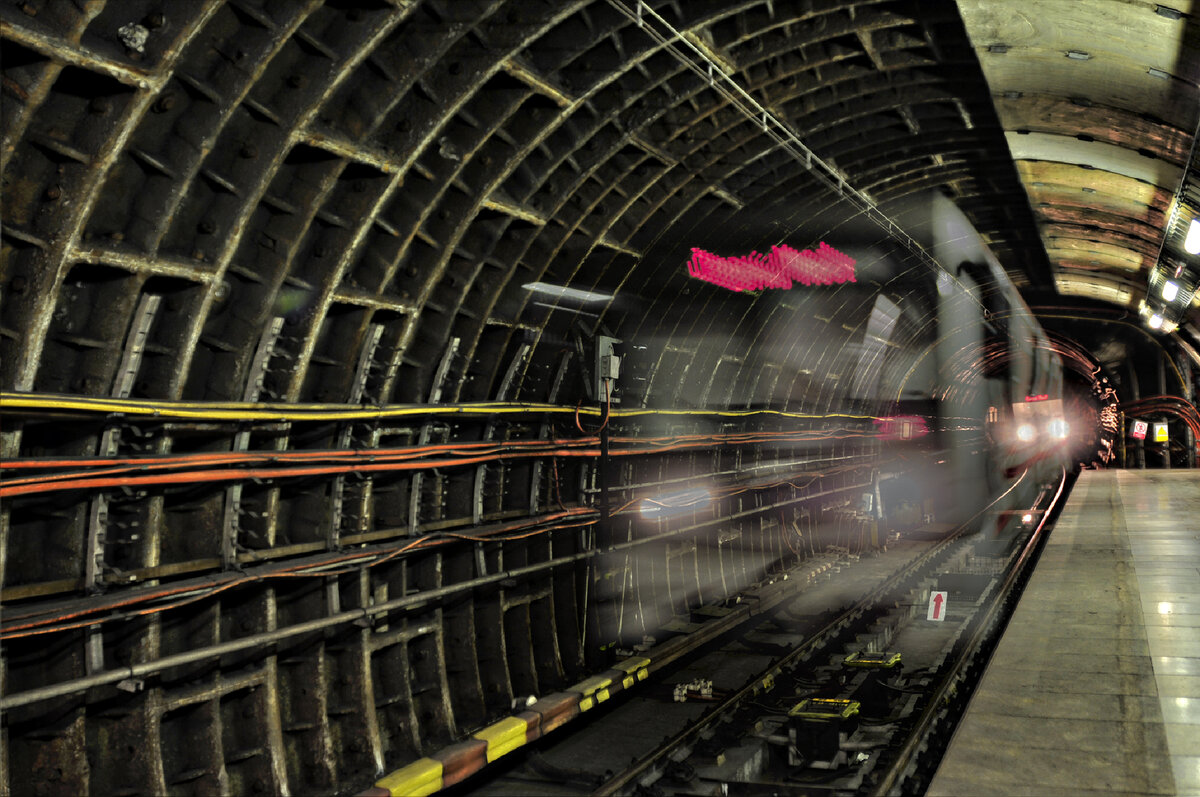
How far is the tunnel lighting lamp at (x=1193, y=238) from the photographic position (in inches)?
446

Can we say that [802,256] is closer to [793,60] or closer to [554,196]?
[793,60]

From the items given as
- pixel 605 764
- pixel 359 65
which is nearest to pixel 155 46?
pixel 359 65

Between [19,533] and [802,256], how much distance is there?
12008 mm

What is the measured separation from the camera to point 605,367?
10.5 meters

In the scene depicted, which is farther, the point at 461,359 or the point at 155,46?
the point at 461,359

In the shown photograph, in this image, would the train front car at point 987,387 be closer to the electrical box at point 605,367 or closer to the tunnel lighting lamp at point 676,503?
the tunnel lighting lamp at point 676,503

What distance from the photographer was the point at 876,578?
18.8m

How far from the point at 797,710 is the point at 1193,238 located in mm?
7812

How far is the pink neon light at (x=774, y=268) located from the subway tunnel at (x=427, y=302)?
0.08 m

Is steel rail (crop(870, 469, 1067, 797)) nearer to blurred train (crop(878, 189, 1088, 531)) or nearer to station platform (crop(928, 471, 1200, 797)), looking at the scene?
station platform (crop(928, 471, 1200, 797))

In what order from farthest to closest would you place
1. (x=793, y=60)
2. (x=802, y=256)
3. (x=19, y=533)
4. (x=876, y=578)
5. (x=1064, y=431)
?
(x=1064, y=431)
(x=876, y=578)
(x=802, y=256)
(x=793, y=60)
(x=19, y=533)

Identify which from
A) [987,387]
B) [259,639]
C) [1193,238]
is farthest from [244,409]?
[987,387]

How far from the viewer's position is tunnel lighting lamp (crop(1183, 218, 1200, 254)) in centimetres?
1133

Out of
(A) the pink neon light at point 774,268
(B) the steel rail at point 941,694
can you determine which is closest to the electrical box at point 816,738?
(B) the steel rail at point 941,694
